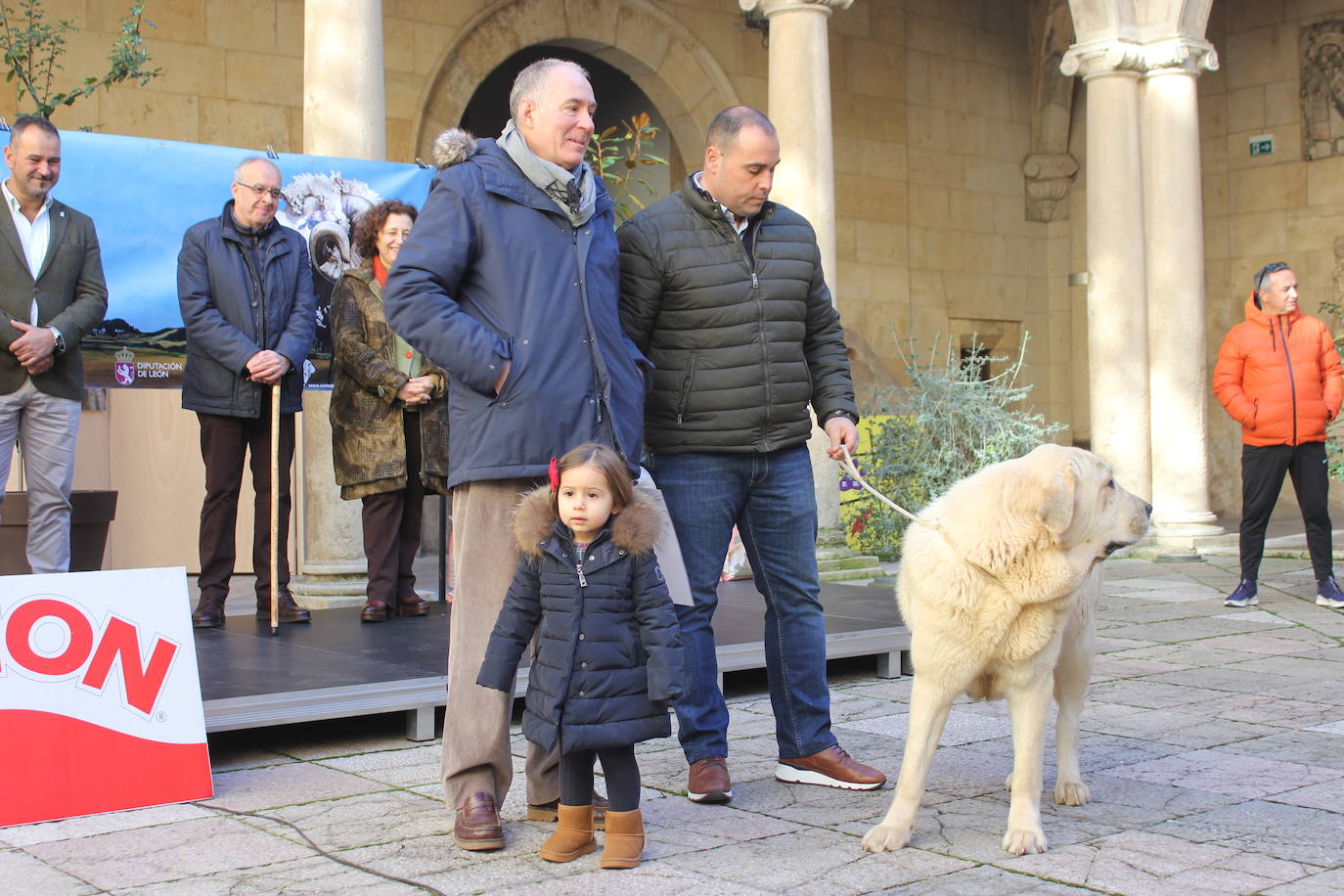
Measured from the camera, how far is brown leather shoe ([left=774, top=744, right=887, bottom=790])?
4395 mm

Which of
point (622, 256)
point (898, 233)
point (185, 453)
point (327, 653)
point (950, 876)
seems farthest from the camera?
point (898, 233)

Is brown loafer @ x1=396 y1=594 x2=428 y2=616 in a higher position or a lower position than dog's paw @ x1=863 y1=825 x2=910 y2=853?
higher

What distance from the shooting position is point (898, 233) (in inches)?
593

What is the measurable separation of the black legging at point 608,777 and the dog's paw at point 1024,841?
36.7 inches

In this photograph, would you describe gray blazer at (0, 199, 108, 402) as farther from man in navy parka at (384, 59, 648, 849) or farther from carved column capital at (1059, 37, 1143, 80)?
carved column capital at (1059, 37, 1143, 80)

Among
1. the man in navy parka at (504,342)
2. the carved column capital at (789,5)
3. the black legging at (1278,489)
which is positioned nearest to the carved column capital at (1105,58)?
the carved column capital at (789,5)

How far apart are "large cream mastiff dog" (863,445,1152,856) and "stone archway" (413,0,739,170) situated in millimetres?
8654

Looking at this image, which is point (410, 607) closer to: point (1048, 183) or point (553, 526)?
point (553, 526)

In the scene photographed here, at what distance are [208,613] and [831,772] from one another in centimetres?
301

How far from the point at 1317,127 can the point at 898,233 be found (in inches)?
187

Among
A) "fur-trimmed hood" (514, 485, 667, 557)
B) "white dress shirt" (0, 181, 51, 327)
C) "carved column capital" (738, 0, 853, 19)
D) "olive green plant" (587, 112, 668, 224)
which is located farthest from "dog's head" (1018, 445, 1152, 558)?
"carved column capital" (738, 0, 853, 19)

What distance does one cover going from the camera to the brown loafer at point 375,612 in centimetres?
660

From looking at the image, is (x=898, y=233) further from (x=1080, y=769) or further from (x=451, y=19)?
(x=1080, y=769)

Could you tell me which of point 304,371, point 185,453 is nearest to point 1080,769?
point 304,371
